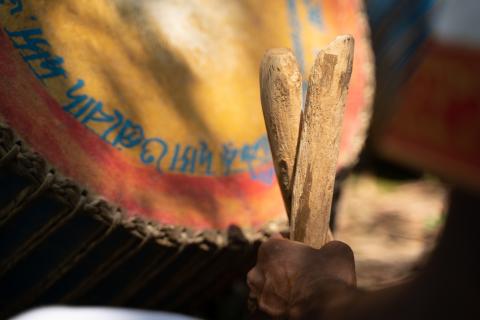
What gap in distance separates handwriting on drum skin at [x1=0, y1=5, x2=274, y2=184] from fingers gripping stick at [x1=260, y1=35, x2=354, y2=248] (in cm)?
32

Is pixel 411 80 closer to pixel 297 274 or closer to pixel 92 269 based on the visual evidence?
pixel 297 274

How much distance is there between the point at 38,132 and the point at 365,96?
0.93 metres

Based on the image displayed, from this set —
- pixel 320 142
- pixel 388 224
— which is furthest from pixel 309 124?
pixel 388 224

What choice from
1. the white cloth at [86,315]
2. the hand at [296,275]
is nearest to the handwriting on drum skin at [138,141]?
the hand at [296,275]

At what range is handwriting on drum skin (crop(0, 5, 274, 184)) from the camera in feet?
4.02

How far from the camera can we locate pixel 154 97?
137 cm

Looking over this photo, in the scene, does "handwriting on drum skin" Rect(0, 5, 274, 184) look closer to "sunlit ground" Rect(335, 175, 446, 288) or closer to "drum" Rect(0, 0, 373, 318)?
"drum" Rect(0, 0, 373, 318)

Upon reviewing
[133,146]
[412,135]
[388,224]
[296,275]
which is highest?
[412,135]

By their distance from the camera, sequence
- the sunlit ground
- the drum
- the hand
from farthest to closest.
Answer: the sunlit ground < the drum < the hand

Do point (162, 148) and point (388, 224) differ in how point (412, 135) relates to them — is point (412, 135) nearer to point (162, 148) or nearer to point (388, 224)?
point (162, 148)

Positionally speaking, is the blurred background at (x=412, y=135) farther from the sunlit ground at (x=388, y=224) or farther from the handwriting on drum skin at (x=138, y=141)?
the handwriting on drum skin at (x=138, y=141)

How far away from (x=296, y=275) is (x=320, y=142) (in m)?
0.21

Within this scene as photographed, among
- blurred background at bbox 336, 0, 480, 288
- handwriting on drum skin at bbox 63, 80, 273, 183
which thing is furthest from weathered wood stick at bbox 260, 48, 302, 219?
handwriting on drum skin at bbox 63, 80, 273, 183

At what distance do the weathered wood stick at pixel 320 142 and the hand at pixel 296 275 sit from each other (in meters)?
0.08
